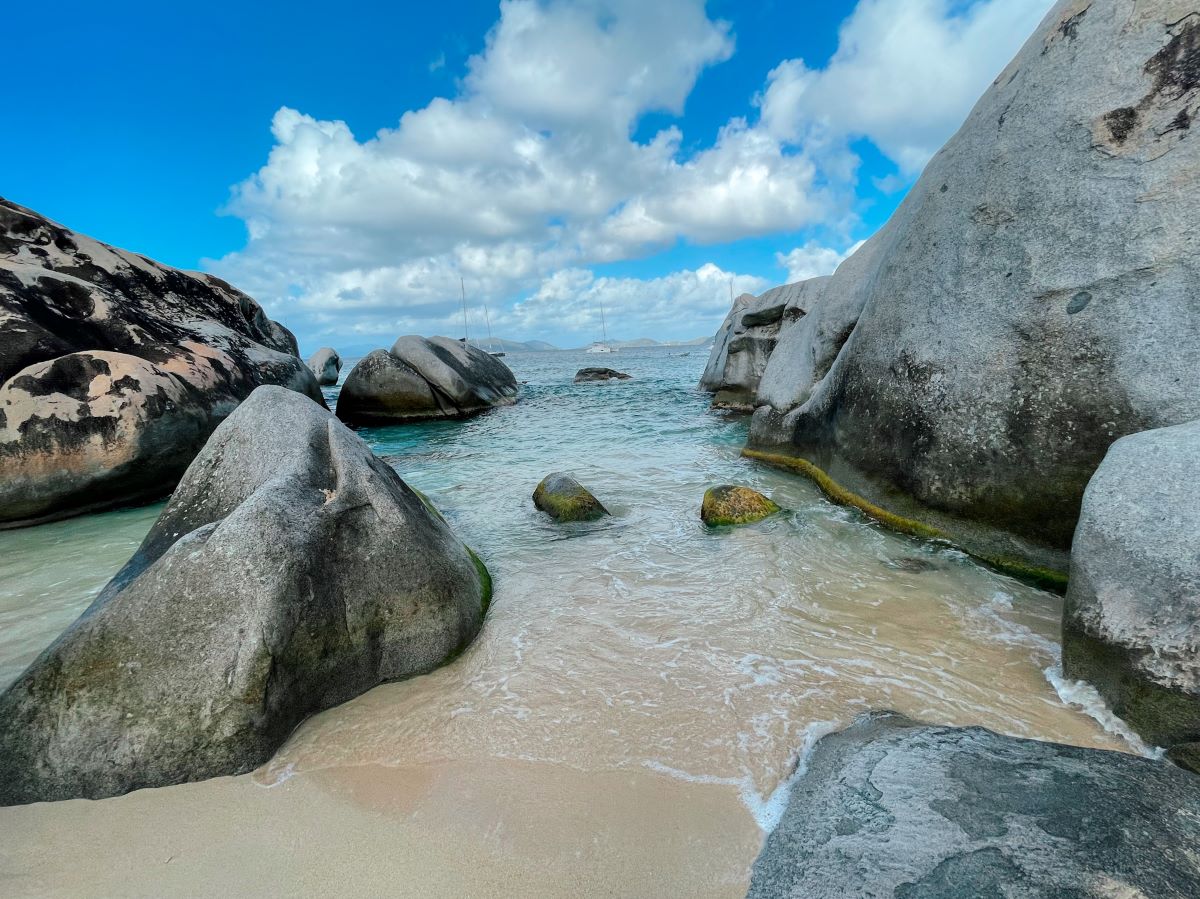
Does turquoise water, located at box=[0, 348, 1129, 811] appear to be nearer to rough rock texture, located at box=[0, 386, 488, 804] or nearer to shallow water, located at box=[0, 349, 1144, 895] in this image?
shallow water, located at box=[0, 349, 1144, 895]

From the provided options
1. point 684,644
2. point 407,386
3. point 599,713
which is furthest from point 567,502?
point 407,386

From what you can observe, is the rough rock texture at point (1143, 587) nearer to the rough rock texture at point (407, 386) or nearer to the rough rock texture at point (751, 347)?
the rough rock texture at point (751, 347)

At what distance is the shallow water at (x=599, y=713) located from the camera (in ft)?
7.42

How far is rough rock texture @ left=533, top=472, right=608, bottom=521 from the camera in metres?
6.80

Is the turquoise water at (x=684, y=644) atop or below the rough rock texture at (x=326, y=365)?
below

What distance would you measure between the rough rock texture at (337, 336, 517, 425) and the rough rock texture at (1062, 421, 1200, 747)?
16.3 metres

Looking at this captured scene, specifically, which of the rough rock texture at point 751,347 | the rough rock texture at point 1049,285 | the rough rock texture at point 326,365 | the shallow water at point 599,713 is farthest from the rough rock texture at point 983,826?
the rough rock texture at point 326,365

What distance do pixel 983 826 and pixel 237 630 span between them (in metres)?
3.17

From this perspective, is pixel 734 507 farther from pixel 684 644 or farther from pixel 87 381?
pixel 87 381

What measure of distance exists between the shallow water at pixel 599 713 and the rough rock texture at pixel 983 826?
259mm

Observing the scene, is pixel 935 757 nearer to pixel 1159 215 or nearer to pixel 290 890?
pixel 290 890

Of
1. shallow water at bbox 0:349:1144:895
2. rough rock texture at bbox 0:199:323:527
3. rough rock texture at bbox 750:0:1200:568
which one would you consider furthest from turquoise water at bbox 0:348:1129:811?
rough rock texture at bbox 750:0:1200:568

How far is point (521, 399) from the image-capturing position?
22562mm

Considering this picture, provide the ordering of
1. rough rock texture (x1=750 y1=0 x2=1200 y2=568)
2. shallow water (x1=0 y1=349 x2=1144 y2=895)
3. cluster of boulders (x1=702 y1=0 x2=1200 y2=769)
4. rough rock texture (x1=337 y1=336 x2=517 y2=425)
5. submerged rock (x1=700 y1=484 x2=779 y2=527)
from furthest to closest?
rough rock texture (x1=337 y1=336 x2=517 y2=425)
submerged rock (x1=700 y1=484 x2=779 y2=527)
rough rock texture (x1=750 y1=0 x2=1200 y2=568)
cluster of boulders (x1=702 y1=0 x2=1200 y2=769)
shallow water (x1=0 y1=349 x2=1144 y2=895)
